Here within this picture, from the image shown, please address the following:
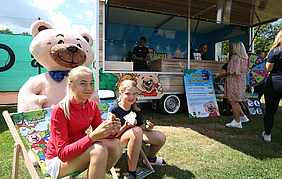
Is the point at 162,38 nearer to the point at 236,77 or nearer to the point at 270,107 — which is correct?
the point at 236,77

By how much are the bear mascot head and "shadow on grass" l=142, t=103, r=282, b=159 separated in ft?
8.81

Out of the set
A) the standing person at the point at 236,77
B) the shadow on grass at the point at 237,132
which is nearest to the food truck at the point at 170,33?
the shadow on grass at the point at 237,132

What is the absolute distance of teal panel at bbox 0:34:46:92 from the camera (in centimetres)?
923

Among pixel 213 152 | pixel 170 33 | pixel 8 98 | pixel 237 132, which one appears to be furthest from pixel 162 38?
pixel 213 152

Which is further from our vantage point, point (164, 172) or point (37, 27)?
point (37, 27)

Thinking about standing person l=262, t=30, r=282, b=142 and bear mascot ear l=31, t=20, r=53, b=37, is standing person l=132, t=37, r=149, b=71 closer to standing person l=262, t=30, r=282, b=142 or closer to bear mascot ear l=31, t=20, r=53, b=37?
standing person l=262, t=30, r=282, b=142

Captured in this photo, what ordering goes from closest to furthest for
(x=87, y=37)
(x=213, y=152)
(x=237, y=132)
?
(x=87, y=37) → (x=213, y=152) → (x=237, y=132)

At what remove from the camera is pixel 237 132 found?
543 cm

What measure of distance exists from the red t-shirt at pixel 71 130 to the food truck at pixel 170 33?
155 inches

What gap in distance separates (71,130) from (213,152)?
8.26 ft

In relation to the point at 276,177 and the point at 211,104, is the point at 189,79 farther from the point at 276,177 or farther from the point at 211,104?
the point at 276,177

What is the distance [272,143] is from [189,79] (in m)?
3.13

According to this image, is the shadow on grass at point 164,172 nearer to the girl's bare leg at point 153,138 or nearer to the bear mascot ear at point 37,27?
the girl's bare leg at point 153,138

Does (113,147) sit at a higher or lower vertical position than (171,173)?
higher
